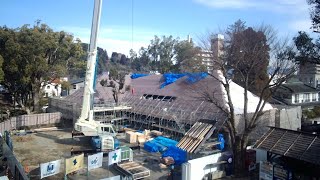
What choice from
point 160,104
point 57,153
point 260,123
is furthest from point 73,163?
point 260,123

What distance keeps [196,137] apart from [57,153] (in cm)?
1107

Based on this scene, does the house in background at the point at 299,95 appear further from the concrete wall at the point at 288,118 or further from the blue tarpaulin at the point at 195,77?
the blue tarpaulin at the point at 195,77

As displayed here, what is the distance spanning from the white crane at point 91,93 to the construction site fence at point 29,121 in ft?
37.8

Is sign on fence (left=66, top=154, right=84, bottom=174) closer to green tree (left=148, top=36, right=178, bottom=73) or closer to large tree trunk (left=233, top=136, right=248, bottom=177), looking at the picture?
large tree trunk (left=233, top=136, right=248, bottom=177)

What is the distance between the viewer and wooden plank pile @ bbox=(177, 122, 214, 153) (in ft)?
57.3

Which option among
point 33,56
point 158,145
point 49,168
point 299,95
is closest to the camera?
point 49,168

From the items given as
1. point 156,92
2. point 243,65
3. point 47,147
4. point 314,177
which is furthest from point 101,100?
point 314,177

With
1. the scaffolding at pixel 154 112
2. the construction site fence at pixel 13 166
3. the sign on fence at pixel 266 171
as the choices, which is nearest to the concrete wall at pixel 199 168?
the sign on fence at pixel 266 171

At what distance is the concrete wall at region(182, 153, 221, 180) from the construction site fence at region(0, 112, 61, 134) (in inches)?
904

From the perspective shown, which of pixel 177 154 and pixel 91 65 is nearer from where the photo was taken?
pixel 177 154

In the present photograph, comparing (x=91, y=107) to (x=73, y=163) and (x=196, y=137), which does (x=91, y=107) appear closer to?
(x=73, y=163)

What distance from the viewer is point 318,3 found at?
49.6 feet

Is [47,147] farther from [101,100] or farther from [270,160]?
[270,160]

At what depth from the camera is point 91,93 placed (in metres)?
24.2
